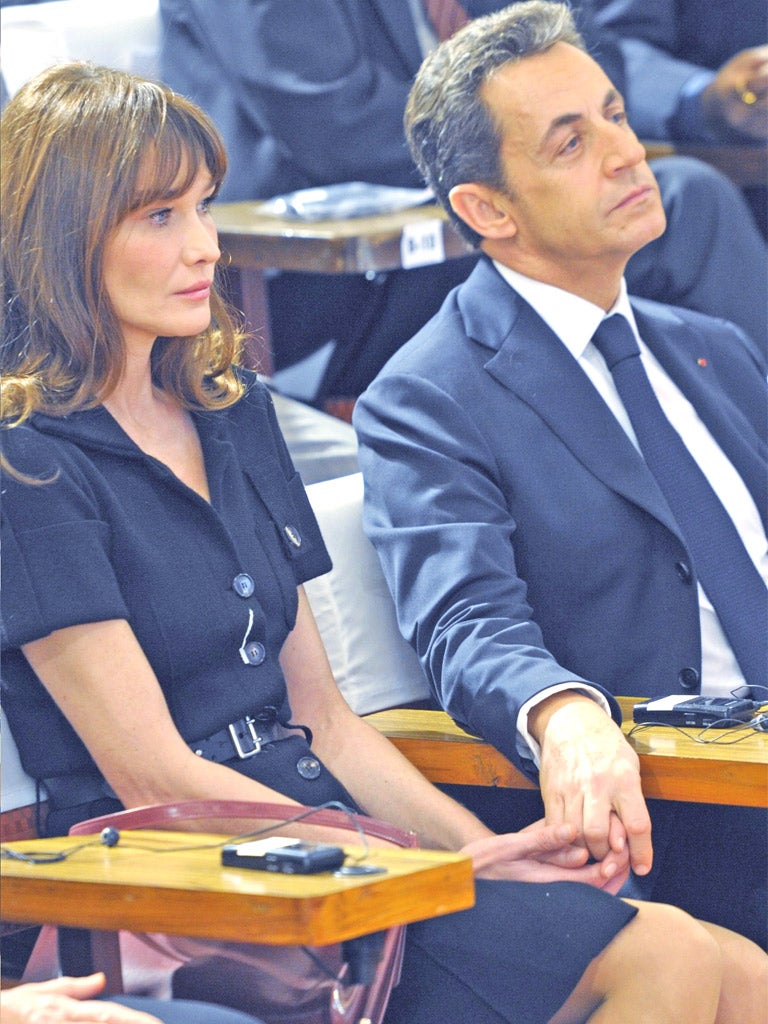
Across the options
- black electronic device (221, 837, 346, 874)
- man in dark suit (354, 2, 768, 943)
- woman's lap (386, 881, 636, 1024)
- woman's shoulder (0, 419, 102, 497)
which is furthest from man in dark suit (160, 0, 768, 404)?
black electronic device (221, 837, 346, 874)

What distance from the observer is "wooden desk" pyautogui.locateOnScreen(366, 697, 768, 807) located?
143cm

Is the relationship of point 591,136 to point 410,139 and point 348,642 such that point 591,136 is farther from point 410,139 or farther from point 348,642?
point 348,642

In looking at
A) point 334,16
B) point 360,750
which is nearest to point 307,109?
point 334,16

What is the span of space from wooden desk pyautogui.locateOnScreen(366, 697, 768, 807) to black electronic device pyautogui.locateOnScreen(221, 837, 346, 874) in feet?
1.59

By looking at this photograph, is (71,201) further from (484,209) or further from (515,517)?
(484,209)

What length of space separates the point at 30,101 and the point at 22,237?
12 cm

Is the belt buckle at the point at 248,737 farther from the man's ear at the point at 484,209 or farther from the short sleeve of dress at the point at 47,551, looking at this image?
the man's ear at the point at 484,209

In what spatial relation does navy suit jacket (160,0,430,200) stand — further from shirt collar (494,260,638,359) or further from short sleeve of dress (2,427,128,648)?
short sleeve of dress (2,427,128,648)

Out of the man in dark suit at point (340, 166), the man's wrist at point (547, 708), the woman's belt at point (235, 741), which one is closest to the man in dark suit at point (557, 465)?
the man's wrist at point (547, 708)

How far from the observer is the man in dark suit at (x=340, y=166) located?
2.96 meters

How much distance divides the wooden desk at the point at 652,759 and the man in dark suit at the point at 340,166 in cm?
139

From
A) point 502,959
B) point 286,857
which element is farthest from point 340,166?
point 286,857

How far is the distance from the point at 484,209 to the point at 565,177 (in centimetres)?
11

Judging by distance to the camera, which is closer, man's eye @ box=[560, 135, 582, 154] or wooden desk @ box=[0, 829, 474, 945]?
wooden desk @ box=[0, 829, 474, 945]
